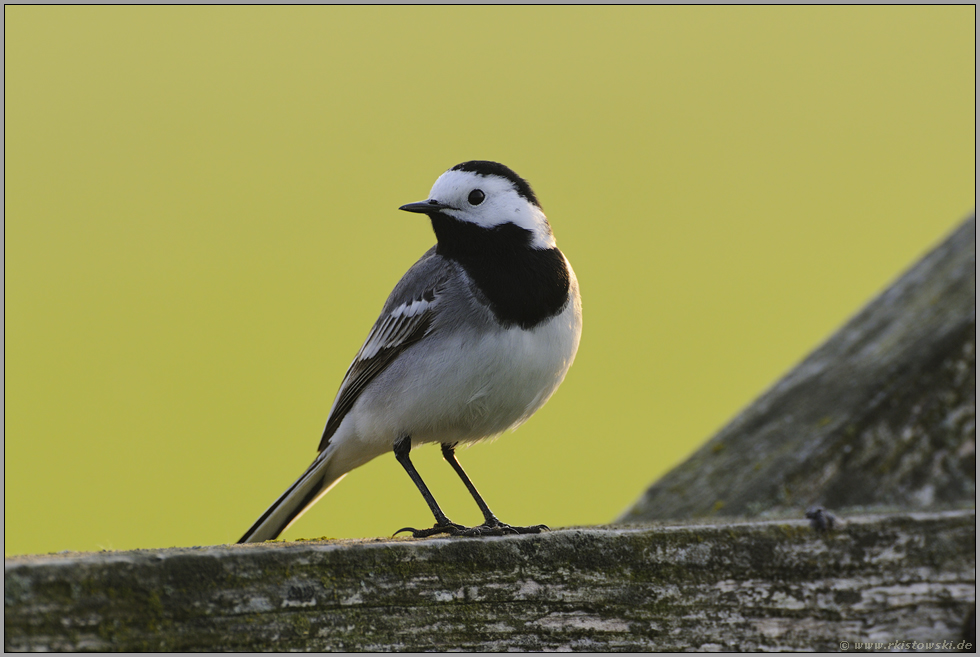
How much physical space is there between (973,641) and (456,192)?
108 inches

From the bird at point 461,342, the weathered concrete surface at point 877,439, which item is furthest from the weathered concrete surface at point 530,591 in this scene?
the bird at point 461,342

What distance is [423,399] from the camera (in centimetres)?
380

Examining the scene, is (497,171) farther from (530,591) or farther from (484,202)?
(530,591)

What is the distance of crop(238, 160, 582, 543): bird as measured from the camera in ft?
12.3

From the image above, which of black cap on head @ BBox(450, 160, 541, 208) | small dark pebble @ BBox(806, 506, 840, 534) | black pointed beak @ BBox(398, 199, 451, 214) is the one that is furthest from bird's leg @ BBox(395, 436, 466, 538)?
small dark pebble @ BBox(806, 506, 840, 534)

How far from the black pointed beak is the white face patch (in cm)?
2

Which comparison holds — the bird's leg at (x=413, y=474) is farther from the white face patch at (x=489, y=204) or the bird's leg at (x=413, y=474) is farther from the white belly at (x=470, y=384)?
the white face patch at (x=489, y=204)

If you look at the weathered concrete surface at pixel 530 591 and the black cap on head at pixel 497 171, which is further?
the black cap on head at pixel 497 171

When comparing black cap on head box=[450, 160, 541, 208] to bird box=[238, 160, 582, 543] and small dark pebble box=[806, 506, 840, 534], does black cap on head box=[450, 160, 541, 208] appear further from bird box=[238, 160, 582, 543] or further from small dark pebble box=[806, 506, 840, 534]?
small dark pebble box=[806, 506, 840, 534]

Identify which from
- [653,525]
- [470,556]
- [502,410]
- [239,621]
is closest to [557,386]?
[502,410]

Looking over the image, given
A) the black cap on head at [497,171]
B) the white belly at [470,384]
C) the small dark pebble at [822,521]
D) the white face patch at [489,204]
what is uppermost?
the black cap on head at [497,171]

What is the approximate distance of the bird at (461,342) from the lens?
3736mm

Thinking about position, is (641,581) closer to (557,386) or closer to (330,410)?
(557,386)

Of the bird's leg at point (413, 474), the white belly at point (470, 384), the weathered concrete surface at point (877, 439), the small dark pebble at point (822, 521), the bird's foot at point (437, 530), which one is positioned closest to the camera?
the small dark pebble at point (822, 521)
